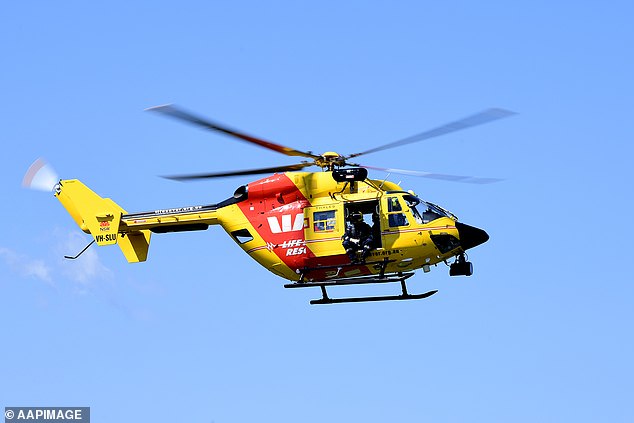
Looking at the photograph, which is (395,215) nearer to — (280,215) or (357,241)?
(357,241)

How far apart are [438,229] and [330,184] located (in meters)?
2.61

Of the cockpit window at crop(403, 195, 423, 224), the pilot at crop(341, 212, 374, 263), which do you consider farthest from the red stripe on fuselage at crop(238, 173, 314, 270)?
the cockpit window at crop(403, 195, 423, 224)

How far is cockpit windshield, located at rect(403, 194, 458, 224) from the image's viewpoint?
79.2 ft

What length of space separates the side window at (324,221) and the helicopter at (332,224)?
0.07 feet

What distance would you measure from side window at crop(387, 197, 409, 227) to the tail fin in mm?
6426

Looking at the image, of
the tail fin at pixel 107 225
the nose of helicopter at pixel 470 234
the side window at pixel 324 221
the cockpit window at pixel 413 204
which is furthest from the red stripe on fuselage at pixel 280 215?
the nose of helicopter at pixel 470 234

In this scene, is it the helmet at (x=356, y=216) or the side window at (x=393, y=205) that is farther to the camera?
the helmet at (x=356, y=216)

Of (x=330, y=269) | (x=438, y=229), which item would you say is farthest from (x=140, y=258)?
(x=438, y=229)

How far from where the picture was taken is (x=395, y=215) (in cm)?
2420

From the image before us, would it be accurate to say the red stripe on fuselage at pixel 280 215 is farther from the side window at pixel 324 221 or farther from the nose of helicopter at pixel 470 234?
the nose of helicopter at pixel 470 234

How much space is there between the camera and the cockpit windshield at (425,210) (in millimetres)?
24141

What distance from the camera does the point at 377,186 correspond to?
2470 cm

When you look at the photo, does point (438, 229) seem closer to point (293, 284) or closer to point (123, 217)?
point (293, 284)

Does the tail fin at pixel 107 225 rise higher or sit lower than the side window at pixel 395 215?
higher
